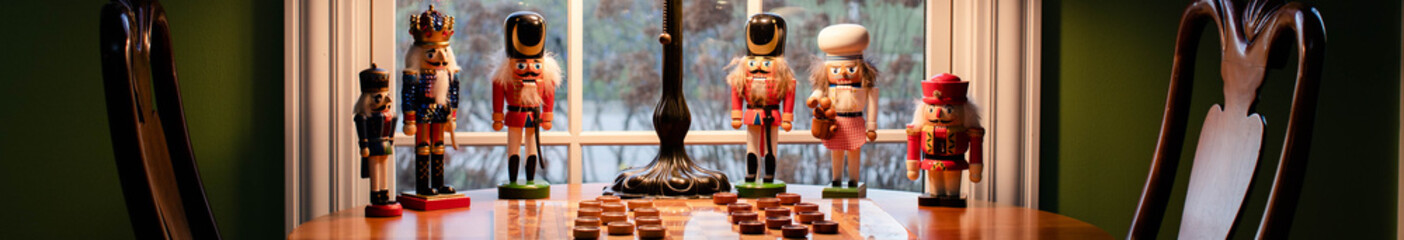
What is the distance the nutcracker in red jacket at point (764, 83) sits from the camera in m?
2.26

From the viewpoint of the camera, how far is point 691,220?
1729 mm

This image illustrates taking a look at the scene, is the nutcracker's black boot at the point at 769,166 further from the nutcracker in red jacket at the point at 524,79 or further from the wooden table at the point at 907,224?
the nutcracker in red jacket at the point at 524,79

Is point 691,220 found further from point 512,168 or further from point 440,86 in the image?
point 512,168

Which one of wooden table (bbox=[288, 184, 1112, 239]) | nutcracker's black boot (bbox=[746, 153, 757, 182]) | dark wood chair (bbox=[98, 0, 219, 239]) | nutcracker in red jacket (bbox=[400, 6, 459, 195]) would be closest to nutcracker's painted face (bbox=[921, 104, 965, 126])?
wooden table (bbox=[288, 184, 1112, 239])

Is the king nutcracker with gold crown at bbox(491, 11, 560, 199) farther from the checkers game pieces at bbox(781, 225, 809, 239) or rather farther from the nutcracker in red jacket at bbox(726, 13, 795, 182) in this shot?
the checkers game pieces at bbox(781, 225, 809, 239)

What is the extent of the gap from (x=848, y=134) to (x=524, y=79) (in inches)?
26.1

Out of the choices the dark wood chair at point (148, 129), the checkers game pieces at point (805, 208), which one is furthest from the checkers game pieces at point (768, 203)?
the dark wood chair at point (148, 129)

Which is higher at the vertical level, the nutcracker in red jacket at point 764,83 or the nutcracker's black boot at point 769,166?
the nutcracker in red jacket at point 764,83

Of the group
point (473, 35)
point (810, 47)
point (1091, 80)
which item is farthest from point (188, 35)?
point (1091, 80)

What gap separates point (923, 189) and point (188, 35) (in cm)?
192

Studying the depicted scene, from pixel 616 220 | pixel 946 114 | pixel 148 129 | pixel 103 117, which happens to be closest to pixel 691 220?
pixel 616 220

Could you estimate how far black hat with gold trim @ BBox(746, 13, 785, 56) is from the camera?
88.7 inches

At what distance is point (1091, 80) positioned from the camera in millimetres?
2742

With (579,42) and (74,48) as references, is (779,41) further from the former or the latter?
(74,48)
